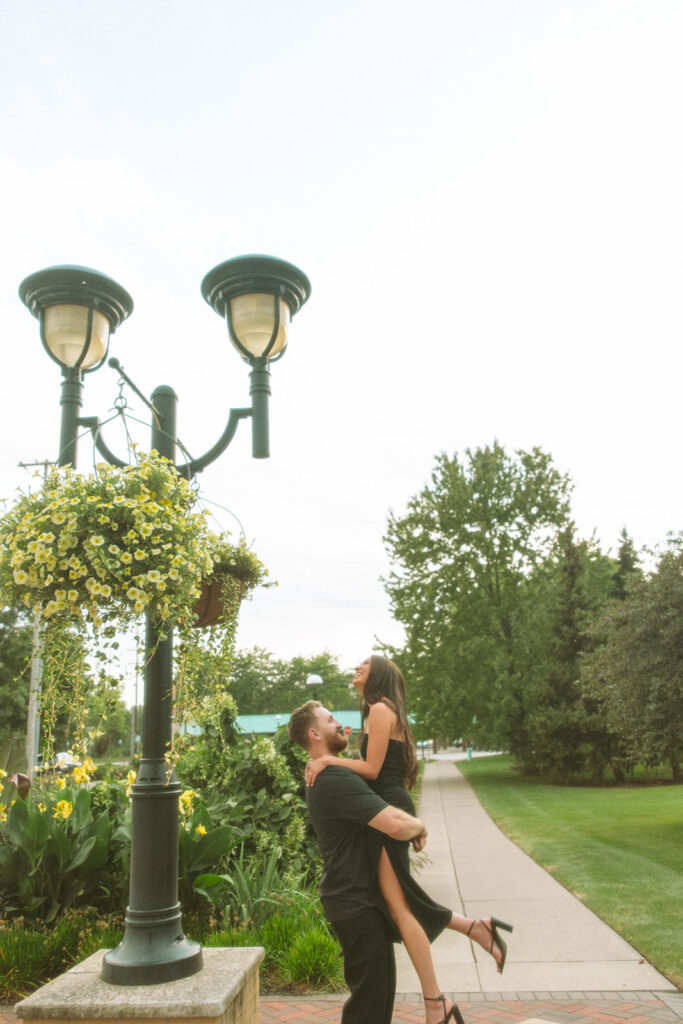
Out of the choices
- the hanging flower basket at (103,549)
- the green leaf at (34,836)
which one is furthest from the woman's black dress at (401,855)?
the green leaf at (34,836)

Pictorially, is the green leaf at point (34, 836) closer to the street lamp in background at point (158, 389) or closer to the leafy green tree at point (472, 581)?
the street lamp in background at point (158, 389)

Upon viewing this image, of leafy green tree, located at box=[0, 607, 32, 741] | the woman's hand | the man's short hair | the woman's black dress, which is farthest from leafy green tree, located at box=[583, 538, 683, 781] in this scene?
leafy green tree, located at box=[0, 607, 32, 741]

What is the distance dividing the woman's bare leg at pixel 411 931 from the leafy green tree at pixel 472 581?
74.9ft

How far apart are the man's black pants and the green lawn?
2.64 meters

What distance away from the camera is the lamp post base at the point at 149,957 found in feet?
10.4

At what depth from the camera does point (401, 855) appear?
3.42 meters

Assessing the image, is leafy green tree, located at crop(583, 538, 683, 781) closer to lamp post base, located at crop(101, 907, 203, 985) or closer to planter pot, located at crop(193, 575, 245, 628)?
planter pot, located at crop(193, 575, 245, 628)

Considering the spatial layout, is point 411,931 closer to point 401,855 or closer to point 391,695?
point 401,855

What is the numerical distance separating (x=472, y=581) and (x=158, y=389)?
24.5 meters

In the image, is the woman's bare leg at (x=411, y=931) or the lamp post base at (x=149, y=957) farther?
the woman's bare leg at (x=411, y=931)

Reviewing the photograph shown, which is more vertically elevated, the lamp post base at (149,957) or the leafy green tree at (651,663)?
the leafy green tree at (651,663)

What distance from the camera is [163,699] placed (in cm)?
348

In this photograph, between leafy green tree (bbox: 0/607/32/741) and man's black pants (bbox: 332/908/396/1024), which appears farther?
leafy green tree (bbox: 0/607/32/741)

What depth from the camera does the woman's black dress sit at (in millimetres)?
3391
